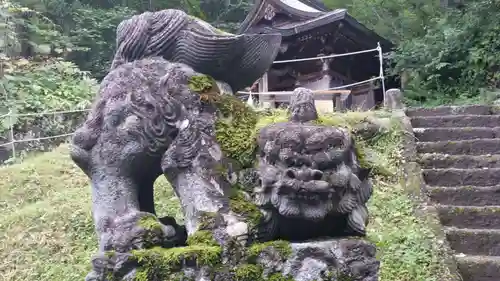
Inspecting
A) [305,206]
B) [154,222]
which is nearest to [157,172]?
[154,222]

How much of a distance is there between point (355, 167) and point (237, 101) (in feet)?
1.94

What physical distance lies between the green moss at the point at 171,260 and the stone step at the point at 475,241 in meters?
2.88

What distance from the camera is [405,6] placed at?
49.6ft

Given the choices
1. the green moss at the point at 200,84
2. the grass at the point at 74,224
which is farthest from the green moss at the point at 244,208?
the grass at the point at 74,224

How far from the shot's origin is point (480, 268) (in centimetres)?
401

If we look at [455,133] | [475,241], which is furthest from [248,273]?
[455,133]

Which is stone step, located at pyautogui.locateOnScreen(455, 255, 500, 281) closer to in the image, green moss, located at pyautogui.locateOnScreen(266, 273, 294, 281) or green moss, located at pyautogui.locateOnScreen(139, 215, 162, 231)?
green moss, located at pyautogui.locateOnScreen(266, 273, 294, 281)

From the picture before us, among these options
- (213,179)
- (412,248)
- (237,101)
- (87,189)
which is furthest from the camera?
(87,189)

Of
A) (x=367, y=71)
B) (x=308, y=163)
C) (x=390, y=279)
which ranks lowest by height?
(x=390, y=279)

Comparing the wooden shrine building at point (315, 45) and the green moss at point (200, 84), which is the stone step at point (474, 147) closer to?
the green moss at point (200, 84)

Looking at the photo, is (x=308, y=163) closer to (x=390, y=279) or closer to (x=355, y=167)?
(x=355, y=167)

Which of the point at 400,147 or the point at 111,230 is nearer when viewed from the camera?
the point at 111,230

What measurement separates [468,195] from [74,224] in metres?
3.65

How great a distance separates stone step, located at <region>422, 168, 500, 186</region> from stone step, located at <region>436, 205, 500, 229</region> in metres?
0.61
